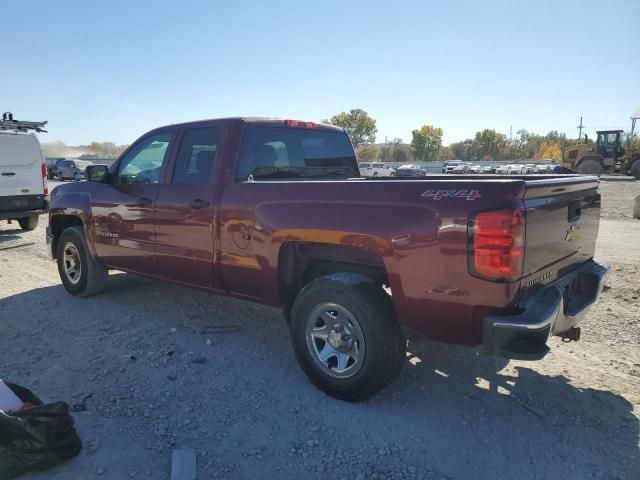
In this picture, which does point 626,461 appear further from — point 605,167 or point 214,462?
point 605,167

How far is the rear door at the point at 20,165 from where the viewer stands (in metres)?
9.80

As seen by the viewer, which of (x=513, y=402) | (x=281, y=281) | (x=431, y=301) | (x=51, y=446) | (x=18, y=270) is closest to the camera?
(x=51, y=446)

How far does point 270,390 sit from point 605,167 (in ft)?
113

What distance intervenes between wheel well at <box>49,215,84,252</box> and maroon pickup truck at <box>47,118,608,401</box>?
942 mm

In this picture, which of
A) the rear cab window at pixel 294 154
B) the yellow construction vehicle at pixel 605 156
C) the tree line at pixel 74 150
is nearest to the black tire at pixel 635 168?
the yellow construction vehicle at pixel 605 156

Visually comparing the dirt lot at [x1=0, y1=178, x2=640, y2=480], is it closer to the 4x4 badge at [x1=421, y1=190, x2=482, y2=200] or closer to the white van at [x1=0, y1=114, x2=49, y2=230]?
the 4x4 badge at [x1=421, y1=190, x2=482, y2=200]

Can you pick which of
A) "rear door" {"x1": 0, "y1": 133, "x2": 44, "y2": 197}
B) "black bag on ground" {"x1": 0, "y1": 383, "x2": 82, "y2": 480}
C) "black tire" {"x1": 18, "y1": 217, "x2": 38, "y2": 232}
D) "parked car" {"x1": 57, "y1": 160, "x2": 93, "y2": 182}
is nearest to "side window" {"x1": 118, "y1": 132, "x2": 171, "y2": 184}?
"black bag on ground" {"x1": 0, "y1": 383, "x2": 82, "y2": 480}

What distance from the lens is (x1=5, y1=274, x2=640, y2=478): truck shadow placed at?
2783 mm

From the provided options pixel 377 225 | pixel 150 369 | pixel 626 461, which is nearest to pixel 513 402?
pixel 626 461

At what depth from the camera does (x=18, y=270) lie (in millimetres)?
7207

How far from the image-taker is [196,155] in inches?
173

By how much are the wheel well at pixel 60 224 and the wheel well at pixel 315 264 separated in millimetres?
3445

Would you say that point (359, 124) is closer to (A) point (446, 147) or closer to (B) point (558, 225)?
(A) point (446, 147)

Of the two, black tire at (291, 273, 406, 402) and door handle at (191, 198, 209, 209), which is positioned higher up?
door handle at (191, 198, 209, 209)
